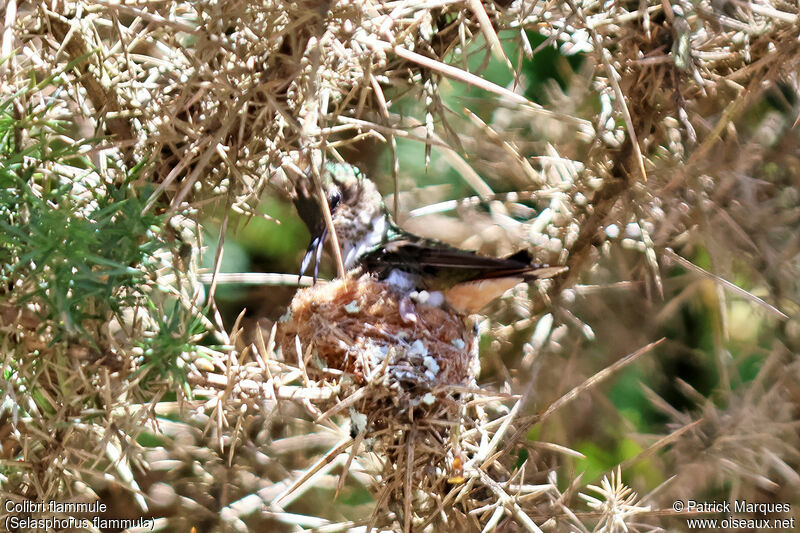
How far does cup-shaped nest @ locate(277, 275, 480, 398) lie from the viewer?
2.44 m

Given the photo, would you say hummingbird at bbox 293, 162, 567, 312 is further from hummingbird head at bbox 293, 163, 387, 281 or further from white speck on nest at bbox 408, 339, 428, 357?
white speck on nest at bbox 408, 339, 428, 357

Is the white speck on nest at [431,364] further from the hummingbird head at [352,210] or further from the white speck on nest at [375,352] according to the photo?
the hummingbird head at [352,210]

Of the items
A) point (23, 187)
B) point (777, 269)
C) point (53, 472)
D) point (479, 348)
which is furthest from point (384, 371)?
point (777, 269)

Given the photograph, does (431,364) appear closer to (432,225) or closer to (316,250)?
(316,250)

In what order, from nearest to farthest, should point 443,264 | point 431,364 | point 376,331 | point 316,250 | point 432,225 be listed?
1. point 431,364
2. point 376,331
3. point 443,264
4. point 316,250
5. point 432,225

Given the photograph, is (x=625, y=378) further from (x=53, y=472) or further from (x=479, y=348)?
(x=53, y=472)

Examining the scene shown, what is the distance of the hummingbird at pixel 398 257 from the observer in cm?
269

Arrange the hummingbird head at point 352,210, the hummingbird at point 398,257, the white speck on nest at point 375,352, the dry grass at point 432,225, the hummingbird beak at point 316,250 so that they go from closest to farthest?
the dry grass at point 432,225
the white speck on nest at point 375,352
the hummingbird at point 398,257
the hummingbird beak at point 316,250
the hummingbird head at point 352,210

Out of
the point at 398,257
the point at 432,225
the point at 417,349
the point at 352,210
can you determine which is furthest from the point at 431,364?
the point at 432,225

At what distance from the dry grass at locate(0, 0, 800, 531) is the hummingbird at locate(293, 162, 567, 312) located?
19cm

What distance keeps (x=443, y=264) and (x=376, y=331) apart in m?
0.38

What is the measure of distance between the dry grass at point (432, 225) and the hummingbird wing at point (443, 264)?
186mm

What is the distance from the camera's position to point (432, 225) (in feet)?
11.9

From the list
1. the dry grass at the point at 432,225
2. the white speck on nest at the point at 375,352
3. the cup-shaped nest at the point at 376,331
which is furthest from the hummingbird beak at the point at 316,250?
the white speck on nest at the point at 375,352
